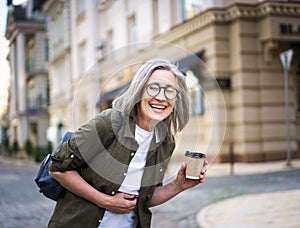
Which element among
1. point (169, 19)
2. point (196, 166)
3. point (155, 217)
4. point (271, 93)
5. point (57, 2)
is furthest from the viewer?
point (57, 2)

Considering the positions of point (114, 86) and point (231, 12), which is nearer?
point (114, 86)

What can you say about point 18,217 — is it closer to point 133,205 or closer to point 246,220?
point 246,220

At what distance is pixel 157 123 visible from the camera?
5.69 ft

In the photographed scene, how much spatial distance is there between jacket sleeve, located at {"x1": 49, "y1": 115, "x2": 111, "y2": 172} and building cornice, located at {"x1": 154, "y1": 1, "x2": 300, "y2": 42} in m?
11.3

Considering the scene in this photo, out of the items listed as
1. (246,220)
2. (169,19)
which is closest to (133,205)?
(246,220)

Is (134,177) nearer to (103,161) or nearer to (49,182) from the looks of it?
(103,161)

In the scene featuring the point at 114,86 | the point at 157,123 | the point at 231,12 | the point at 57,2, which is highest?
the point at 57,2

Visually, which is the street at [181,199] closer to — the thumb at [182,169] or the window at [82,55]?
the thumb at [182,169]

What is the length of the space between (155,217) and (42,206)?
187 centimetres

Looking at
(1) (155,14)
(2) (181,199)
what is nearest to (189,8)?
(1) (155,14)

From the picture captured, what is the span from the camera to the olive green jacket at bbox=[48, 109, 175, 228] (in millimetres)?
1644

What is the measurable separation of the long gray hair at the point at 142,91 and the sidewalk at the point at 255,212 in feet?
10.8

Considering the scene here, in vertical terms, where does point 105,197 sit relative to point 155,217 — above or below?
above

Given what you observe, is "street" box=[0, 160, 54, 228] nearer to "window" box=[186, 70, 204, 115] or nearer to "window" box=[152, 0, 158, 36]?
"window" box=[186, 70, 204, 115]
